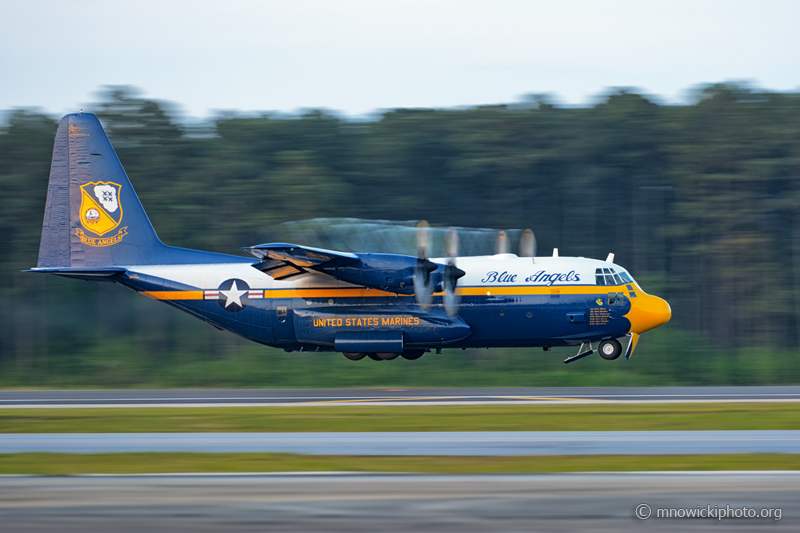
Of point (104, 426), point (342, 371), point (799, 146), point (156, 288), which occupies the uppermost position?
point (799, 146)

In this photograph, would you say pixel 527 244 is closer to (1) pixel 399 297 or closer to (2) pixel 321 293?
(1) pixel 399 297

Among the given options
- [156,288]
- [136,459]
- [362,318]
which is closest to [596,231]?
[362,318]

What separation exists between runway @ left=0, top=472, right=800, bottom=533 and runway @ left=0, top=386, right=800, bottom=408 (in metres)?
7.93

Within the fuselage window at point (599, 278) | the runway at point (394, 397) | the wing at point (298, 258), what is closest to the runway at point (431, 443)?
the runway at point (394, 397)

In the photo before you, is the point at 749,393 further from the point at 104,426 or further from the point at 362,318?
the point at 104,426

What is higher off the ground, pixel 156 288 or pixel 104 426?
pixel 156 288

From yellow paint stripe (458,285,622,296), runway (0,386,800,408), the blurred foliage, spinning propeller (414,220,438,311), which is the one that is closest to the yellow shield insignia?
runway (0,386,800,408)

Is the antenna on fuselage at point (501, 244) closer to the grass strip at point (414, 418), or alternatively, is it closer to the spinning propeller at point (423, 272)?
the spinning propeller at point (423, 272)

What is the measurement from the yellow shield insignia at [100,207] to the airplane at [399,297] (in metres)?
1.12

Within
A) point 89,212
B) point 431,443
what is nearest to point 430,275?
point 431,443

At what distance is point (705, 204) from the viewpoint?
97.7 feet

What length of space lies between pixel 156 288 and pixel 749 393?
1563cm

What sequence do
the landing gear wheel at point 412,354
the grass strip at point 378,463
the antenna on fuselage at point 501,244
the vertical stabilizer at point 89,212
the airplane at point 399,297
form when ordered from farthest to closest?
the antenna on fuselage at point 501,244
the vertical stabilizer at point 89,212
the landing gear wheel at point 412,354
the airplane at point 399,297
the grass strip at point 378,463

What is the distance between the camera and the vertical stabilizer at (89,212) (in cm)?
2245
